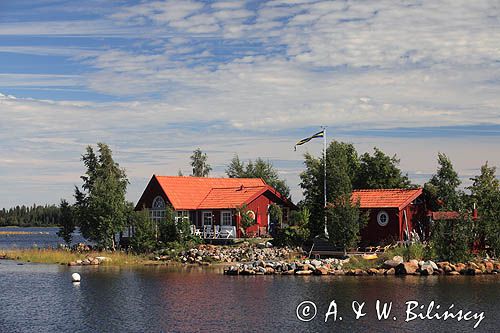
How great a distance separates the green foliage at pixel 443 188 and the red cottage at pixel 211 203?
1478cm

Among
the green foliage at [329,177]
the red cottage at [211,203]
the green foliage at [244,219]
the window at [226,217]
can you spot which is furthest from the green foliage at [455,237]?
the window at [226,217]

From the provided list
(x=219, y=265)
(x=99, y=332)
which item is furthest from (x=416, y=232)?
(x=99, y=332)

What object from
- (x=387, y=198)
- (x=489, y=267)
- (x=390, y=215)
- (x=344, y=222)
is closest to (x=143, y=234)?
(x=344, y=222)

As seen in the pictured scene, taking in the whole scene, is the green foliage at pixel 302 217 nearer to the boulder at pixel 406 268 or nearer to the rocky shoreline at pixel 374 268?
the rocky shoreline at pixel 374 268

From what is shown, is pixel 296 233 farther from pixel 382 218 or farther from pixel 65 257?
pixel 65 257

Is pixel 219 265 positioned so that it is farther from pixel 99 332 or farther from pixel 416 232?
pixel 99 332

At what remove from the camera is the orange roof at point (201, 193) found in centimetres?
6500

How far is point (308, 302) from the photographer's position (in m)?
34.7

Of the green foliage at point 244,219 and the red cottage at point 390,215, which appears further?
the green foliage at point 244,219

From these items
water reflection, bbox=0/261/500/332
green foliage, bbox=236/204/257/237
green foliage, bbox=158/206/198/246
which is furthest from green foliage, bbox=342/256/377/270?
green foliage, bbox=158/206/198/246

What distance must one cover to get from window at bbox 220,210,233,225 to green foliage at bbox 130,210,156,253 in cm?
679

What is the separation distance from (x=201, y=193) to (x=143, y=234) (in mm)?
9597

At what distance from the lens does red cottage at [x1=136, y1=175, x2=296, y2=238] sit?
64062mm

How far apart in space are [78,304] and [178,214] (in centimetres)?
2990
